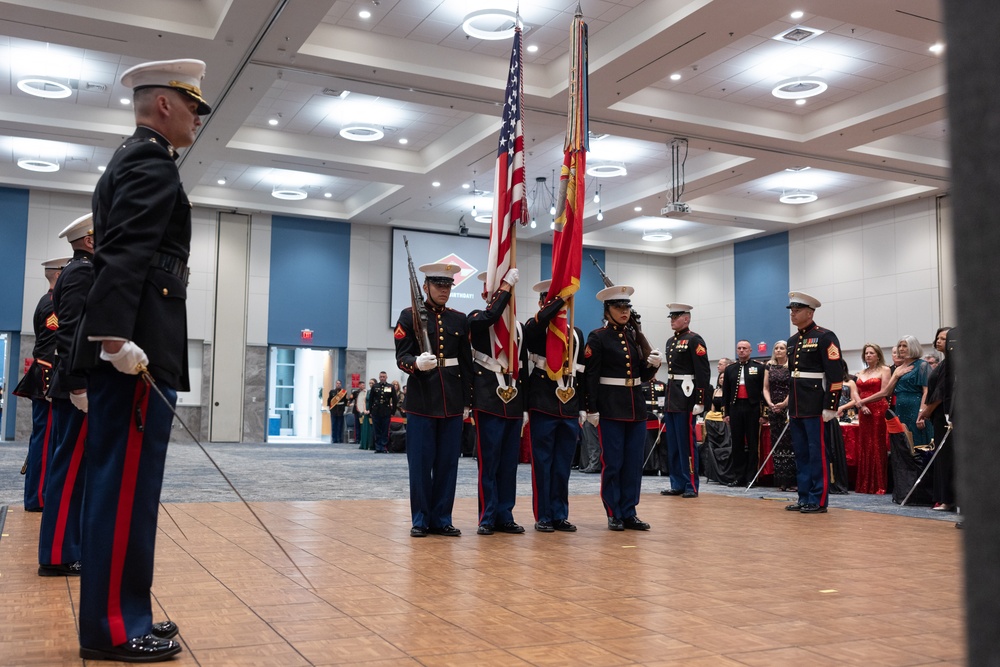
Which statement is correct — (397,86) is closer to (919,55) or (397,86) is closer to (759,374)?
(759,374)

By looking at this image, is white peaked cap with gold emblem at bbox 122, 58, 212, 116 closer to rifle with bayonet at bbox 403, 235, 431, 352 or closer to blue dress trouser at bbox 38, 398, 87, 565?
blue dress trouser at bbox 38, 398, 87, 565

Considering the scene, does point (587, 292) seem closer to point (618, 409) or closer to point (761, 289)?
point (761, 289)

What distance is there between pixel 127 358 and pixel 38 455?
3.57 metres

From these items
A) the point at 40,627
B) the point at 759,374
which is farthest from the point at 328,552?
the point at 759,374

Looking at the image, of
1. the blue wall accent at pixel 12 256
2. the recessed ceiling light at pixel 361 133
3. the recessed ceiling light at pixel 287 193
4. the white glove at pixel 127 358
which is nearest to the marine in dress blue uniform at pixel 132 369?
the white glove at pixel 127 358

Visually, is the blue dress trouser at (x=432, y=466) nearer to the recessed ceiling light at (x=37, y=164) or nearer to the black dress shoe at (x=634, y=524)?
the black dress shoe at (x=634, y=524)

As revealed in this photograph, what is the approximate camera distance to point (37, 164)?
17.1 meters

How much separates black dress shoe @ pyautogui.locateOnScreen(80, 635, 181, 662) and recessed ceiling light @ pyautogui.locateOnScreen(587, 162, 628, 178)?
1507 centimetres

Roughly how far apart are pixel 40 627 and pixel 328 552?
169 centimetres

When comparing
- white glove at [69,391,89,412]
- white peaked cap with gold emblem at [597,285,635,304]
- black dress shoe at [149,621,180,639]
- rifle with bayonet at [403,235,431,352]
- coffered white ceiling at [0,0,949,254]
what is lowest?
black dress shoe at [149,621,180,639]

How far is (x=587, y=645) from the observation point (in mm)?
2574

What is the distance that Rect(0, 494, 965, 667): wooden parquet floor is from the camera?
8.23 feet

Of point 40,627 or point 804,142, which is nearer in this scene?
point 40,627

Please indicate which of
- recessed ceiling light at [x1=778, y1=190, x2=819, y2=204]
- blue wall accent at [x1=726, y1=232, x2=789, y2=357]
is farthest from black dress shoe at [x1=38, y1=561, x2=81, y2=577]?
blue wall accent at [x1=726, y1=232, x2=789, y2=357]
